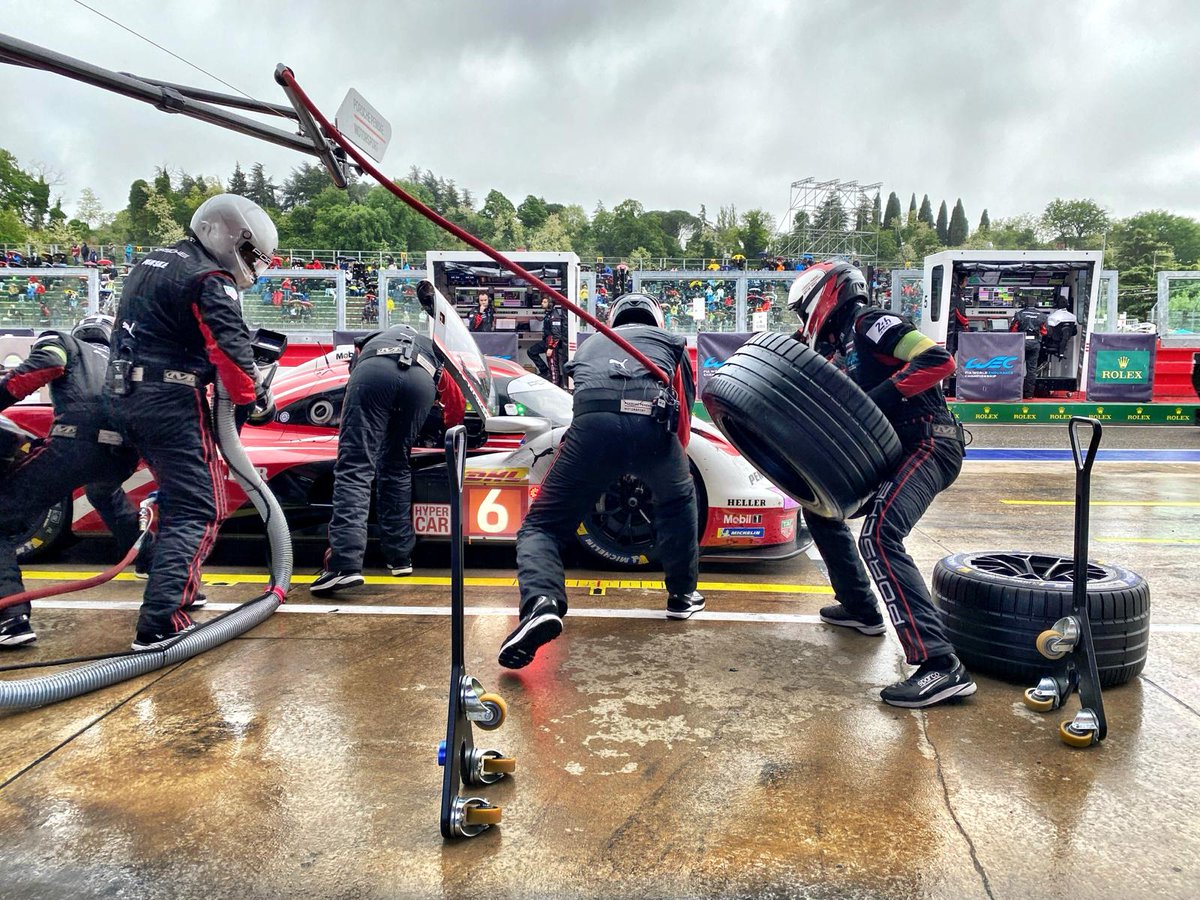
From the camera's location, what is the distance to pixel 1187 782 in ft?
8.91

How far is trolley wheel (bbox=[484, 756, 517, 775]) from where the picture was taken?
2.68m

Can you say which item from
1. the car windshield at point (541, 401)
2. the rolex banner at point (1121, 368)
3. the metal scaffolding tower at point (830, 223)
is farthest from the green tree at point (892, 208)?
the car windshield at point (541, 401)

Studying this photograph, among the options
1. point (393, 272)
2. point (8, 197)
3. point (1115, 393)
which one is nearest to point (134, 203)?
point (8, 197)

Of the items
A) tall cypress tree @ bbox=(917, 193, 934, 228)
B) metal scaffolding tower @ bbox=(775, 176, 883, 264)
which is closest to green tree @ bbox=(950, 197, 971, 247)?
tall cypress tree @ bbox=(917, 193, 934, 228)

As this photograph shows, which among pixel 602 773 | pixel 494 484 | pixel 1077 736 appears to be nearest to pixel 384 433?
pixel 494 484

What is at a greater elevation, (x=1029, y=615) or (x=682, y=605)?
(x=1029, y=615)

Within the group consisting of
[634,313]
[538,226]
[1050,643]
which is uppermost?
[538,226]

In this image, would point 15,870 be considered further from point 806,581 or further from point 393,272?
point 393,272

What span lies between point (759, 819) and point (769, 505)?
8.54ft

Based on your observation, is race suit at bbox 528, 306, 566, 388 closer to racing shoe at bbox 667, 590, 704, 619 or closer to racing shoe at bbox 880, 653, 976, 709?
racing shoe at bbox 667, 590, 704, 619

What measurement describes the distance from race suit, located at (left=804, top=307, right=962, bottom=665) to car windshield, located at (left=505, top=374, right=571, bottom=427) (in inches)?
74.1

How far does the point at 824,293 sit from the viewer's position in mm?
3715

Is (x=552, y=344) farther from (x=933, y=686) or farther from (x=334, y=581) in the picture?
(x=933, y=686)

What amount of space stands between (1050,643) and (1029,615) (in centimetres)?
28
